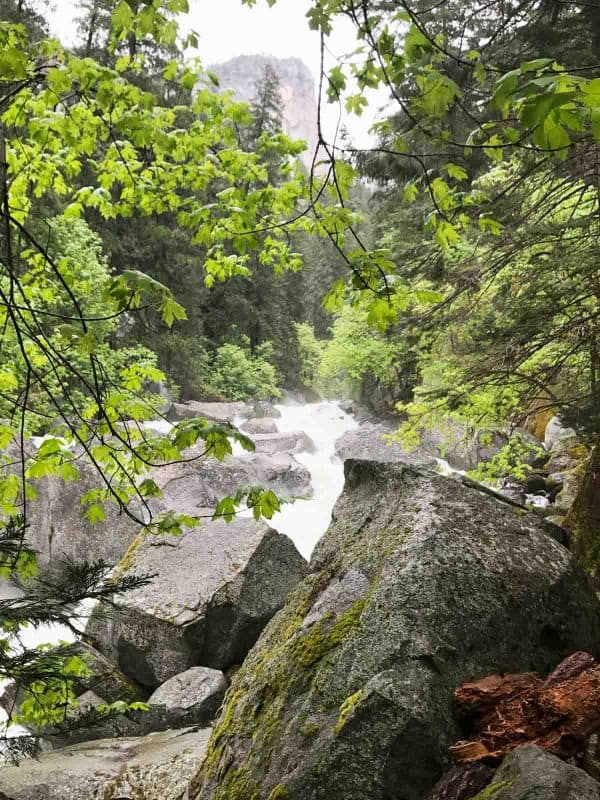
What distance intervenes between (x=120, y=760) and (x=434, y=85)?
4545 mm

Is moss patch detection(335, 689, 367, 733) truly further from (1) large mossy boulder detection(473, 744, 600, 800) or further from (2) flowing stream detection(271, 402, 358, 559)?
(2) flowing stream detection(271, 402, 358, 559)

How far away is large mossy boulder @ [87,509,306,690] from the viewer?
6.56 metres

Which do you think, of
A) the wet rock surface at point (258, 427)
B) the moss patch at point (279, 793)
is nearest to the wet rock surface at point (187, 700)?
the moss patch at point (279, 793)

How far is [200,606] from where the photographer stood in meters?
6.71

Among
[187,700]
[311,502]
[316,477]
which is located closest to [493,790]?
[187,700]

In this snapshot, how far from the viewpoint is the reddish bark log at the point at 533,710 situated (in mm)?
1959

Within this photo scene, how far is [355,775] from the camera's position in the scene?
2.07m

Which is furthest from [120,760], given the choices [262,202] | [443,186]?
[443,186]

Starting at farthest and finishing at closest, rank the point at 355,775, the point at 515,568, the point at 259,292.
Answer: the point at 259,292, the point at 515,568, the point at 355,775

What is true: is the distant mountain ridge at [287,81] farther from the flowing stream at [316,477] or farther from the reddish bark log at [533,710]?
the reddish bark log at [533,710]

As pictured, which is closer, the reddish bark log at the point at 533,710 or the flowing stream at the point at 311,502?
the reddish bark log at the point at 533,710

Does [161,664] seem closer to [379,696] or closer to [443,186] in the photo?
[379,696]

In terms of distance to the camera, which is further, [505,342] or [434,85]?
[505,342]

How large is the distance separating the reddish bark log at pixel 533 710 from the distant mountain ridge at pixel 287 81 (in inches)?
5161
